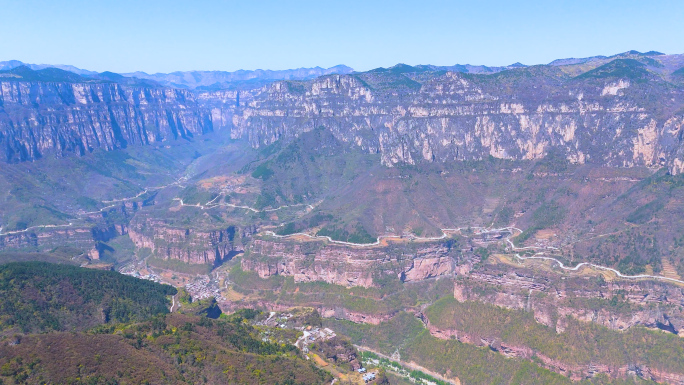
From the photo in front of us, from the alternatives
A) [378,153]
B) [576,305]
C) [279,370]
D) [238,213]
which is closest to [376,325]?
[576,305]

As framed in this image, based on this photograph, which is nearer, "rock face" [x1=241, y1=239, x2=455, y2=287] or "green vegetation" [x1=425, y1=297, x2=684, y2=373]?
"green vegetation" [x1=425, y1=297, x2=684, y2=373]

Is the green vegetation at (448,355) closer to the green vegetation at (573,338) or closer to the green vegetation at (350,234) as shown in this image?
the green vegetation at (573,338)

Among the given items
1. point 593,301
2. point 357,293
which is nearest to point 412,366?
point 357,293

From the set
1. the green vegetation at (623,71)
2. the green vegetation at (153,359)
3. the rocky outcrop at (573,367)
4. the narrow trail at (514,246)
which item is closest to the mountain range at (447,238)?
the rocky outcrop at (573,367)

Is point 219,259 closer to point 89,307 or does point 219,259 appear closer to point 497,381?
point 89,307

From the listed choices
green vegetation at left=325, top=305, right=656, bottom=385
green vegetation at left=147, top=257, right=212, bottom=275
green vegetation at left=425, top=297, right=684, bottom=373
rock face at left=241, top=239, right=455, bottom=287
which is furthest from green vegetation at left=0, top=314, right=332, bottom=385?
green vegetation at left=147, top=257, right=212, bottom=275

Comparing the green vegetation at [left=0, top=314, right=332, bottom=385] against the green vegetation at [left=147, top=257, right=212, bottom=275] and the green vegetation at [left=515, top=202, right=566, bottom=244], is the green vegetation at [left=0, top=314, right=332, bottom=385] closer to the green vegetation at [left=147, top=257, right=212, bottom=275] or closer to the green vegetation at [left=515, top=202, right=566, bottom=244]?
the green vegetation at [left=147, top=257, right=212, bottom=275]
